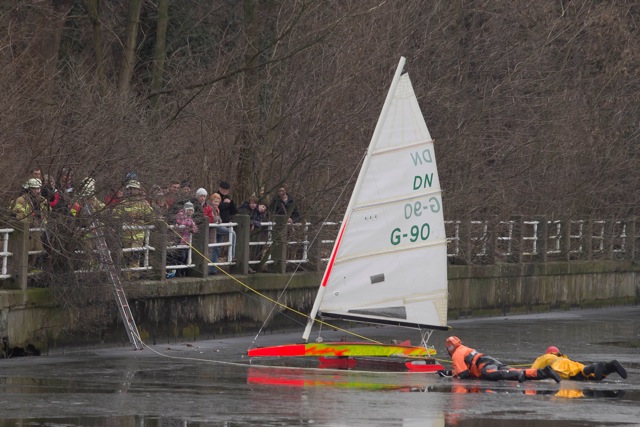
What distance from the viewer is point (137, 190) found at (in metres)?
23.6

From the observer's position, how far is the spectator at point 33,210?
2249cm

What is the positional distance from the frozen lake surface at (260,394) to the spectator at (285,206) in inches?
176

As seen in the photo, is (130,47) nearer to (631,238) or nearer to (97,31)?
(97,31)

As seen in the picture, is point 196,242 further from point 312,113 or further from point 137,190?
point 312,113

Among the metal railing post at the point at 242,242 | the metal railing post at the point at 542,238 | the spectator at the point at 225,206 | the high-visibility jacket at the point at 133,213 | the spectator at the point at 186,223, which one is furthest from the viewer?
the metal railing post at the point at 542,238

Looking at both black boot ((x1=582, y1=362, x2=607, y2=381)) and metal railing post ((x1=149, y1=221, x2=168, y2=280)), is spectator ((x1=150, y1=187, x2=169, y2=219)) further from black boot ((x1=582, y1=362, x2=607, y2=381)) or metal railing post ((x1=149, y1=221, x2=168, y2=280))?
black boot ((x1=582, y1=362, x2=607, y2=381))

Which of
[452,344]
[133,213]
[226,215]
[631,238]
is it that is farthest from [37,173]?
[631,238]

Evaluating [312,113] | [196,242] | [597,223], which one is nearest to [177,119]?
[312,113]

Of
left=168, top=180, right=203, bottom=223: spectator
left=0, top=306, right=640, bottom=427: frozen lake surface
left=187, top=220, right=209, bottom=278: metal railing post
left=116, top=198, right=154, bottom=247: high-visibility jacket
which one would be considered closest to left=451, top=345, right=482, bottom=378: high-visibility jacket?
left=0, top=306, right=640, bottom=427: frozen lake surface

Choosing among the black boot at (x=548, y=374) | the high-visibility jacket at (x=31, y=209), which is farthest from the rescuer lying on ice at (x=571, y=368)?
the high-visibility jacket at (x=31, y=209)

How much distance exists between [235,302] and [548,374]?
839cm

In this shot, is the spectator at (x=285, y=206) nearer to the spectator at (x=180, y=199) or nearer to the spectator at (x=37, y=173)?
the spectator at (x=180, y=199)

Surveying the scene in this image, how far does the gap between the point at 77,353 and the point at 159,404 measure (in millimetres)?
6197

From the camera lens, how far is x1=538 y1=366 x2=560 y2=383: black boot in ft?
65.4
